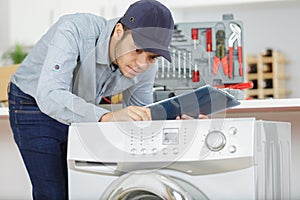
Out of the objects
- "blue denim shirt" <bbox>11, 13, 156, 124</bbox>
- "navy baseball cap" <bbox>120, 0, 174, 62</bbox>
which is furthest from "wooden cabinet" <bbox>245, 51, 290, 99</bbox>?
"navy baseball cap" <bbox>120, 0, 174, 62</bbox>

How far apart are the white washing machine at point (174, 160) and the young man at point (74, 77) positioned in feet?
0.19

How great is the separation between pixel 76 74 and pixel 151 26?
0.97 feet

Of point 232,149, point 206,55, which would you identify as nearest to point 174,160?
point 232,149

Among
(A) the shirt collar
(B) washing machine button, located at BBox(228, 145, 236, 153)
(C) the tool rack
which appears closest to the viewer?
(B) washing machine button, located at BBox(228, 145, 236, 153)

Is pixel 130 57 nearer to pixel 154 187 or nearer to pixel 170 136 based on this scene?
pixel 170 136

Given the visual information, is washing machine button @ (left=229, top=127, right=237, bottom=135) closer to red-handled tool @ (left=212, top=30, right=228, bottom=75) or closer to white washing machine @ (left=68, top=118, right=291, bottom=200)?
white washing machine @ (left=68, top=118, right=291, bottom=200)

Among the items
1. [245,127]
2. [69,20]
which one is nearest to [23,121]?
[69,20]

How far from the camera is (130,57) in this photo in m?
1.74

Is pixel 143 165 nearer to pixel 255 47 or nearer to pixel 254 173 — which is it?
pixel 254 173

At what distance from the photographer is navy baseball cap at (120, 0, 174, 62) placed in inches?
66.7

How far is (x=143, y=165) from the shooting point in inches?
64.3

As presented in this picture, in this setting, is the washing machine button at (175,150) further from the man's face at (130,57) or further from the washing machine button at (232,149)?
the man's face at (130,57)

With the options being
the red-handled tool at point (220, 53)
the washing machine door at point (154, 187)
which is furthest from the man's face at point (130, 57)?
the red-handled tool at point (220, 53)

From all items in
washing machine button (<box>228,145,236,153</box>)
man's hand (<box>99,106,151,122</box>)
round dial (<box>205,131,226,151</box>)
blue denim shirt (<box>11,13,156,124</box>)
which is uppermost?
blue denim shirt (<box>11,13,156,124</box>)
